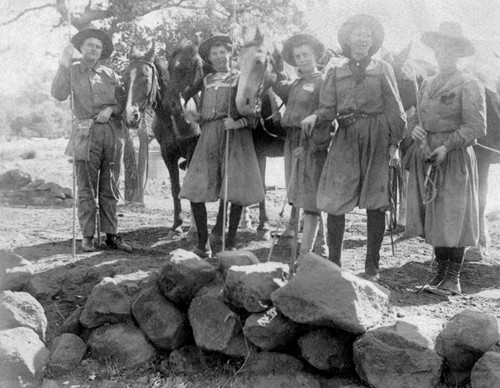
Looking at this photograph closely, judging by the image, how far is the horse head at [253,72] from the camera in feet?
15.2

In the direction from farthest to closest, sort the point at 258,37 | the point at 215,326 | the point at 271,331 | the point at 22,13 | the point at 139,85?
the point at 22,13 → the point at 139,85 → the point at 258,37 → the point at 215,326 → the point at 271,331

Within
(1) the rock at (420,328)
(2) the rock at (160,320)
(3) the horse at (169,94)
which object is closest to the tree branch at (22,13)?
(3) the horse at (169,94)

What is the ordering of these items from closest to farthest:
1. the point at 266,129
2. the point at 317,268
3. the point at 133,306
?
1. the point at 317,268
2. the point at 133,306
3. the point at 266,129

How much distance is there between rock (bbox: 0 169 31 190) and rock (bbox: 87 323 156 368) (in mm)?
8102

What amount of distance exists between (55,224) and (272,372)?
471 cm

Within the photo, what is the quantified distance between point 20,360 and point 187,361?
104 cm

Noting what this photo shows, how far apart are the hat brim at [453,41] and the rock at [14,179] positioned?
30.1 feet

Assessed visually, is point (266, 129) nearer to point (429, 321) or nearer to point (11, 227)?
point (429, 321)

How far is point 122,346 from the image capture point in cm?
392

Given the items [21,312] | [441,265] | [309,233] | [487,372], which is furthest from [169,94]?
[487,372]

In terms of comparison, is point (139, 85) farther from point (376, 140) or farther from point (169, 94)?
point (376, 140)

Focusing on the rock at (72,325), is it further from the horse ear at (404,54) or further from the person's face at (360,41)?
the horse ear at (404,54)

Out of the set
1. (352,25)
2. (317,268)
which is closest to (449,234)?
(317,268)

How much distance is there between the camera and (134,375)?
3809 millimetres
